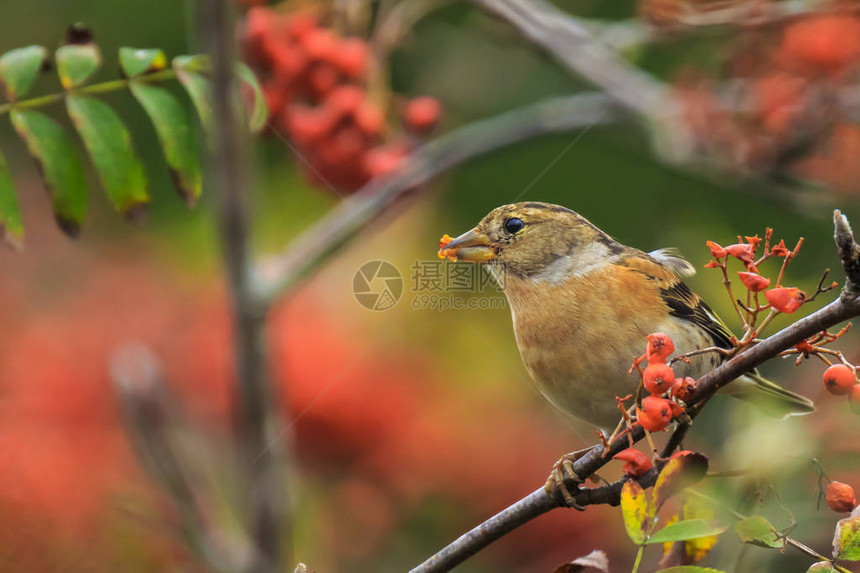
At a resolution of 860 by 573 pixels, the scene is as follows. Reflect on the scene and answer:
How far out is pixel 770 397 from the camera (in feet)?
7.14

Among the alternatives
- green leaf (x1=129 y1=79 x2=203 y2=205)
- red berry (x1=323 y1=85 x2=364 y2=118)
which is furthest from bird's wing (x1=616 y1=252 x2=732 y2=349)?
red berry (x1=323 y1=85 x2=364 y2=118)

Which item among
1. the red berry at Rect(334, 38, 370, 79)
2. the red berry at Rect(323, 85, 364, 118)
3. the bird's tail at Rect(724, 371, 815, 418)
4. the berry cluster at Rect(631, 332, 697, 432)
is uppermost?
the berry cluster at Rect(631, 332, 697, 432)

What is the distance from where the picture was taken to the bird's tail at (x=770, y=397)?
2.11 metres

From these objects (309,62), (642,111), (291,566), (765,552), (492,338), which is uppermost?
(309,62)

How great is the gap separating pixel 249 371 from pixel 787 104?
7.04 ft

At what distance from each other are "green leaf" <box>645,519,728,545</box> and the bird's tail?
94cm

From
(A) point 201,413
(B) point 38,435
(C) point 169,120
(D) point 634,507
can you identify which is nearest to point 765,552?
(D) point 634,507

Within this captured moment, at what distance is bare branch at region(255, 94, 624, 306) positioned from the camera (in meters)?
2.56

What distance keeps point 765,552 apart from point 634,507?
91 centimetres

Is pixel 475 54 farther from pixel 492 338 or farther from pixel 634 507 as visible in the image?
pixel 634 507

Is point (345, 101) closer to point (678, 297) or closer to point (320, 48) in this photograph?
point (320, 48)

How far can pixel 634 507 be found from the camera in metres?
1.23

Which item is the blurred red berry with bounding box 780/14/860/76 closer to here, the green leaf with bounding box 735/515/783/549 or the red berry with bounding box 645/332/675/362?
the red berry with bounding box 645/332/675/362

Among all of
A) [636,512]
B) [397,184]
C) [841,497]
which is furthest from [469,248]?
[397,184]
